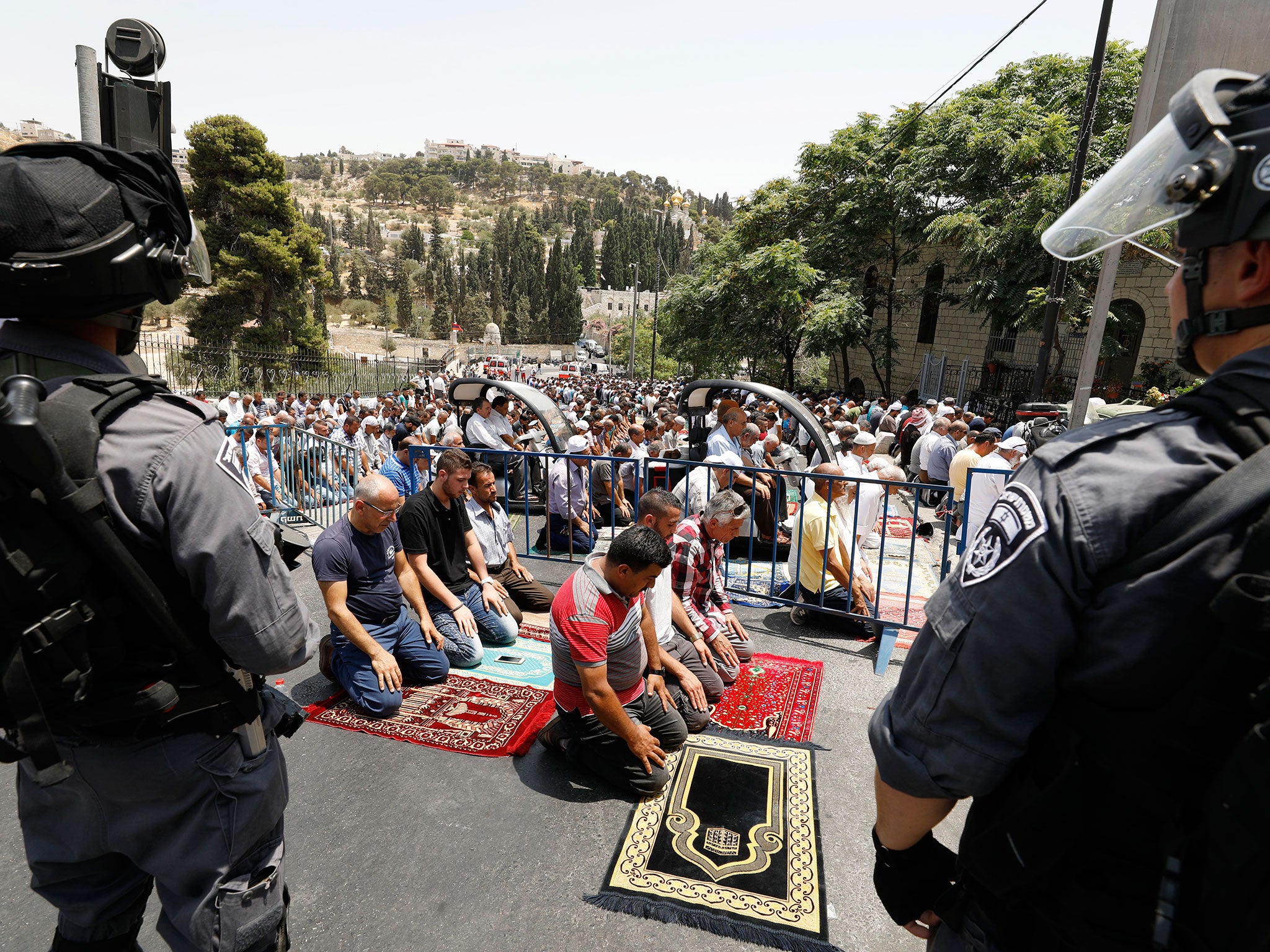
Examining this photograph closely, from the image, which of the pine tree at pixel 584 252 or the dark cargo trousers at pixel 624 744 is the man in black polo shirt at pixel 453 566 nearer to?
the dark cargo trousers at pixel 624 744

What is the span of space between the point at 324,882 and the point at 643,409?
16829 mm

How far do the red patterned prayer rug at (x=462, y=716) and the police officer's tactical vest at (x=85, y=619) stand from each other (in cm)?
221

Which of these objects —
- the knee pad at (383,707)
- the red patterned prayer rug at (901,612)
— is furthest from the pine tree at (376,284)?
the knee pad at (383,707)

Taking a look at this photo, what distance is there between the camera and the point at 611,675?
11.2 feet

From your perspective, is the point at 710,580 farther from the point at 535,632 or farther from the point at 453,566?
the point at 453,566

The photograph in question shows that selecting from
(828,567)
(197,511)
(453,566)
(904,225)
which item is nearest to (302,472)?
(453,566)

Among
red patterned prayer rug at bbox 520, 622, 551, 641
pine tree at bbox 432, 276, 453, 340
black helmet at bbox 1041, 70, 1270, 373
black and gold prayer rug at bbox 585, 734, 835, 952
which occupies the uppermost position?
pine tree at bbox 432, 276, 453, 340

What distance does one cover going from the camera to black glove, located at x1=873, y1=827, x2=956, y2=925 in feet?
4.28

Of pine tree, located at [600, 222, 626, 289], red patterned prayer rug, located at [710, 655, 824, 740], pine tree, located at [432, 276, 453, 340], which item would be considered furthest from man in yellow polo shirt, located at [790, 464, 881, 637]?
pine tree, located at [600, 222, 626, 289]

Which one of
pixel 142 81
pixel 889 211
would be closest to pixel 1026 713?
pixel 142 81

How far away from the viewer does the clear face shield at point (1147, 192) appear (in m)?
1.02

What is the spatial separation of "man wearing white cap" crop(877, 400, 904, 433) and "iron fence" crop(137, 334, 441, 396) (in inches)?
752

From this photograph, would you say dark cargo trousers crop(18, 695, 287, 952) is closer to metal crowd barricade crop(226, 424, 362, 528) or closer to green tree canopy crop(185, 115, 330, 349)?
metal crowd barricade crop(226, 424, 362, 528)

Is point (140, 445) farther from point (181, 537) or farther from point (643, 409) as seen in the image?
point (643, 409)
